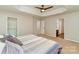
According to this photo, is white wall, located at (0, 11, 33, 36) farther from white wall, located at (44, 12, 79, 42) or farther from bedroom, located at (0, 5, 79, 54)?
white wall, located at (44, 12, 79, 42)

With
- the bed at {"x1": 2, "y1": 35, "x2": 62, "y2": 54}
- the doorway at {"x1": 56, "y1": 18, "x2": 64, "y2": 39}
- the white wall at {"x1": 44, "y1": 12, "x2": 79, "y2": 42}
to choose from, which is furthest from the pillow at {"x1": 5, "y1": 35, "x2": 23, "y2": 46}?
the doorway at {"x1": 56, "y1": 18, "x2": 64, "y2": 39}

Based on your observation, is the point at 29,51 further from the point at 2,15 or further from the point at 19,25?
the point at 2,15

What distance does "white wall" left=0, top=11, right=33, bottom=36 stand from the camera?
4.44ft

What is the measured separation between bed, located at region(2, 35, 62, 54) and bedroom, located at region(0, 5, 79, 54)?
0.04m

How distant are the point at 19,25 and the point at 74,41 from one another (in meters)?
1.07

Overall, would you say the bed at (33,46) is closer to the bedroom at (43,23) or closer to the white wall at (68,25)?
the bedroom at (43,23)

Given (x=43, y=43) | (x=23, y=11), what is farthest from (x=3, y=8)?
(x=43, y=43)

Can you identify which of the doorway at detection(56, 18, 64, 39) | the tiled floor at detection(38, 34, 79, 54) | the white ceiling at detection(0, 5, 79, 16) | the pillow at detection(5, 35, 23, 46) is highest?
the white ceiling at detection(0, 5, 79, 16)

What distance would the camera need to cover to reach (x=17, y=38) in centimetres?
147

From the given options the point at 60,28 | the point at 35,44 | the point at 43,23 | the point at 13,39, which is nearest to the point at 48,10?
the point at 43,23

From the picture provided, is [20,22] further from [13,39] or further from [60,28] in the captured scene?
[60,28]

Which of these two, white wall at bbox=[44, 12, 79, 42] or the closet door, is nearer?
the closet door

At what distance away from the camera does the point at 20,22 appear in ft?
4.95

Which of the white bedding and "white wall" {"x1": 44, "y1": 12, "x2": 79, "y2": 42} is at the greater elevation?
"white wall" {"x1": 44, "y1": 12, "x2": 79, "y2": 42}
